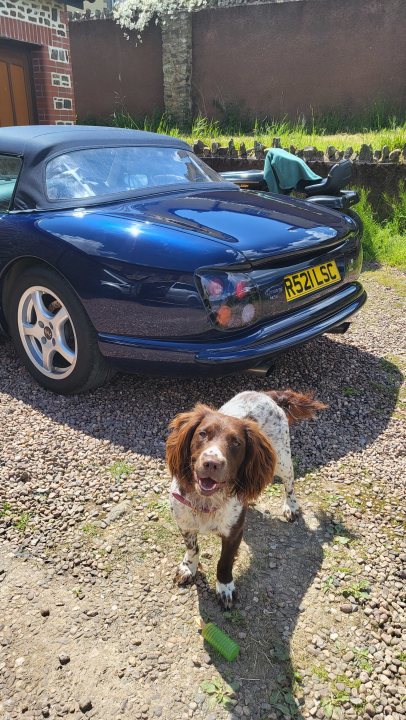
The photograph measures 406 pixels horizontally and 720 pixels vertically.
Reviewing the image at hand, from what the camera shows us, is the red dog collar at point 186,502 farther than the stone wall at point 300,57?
No

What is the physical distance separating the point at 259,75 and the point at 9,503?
1390cm

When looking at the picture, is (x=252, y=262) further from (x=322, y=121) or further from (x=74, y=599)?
(x=322, y=121)

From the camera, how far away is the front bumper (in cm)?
272

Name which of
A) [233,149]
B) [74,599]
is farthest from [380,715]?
[233,149]

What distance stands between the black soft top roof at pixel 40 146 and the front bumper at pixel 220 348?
0.99 meters

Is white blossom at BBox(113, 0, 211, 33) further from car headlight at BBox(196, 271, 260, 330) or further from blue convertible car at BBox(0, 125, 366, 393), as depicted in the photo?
car headlight at BBox(196, 271, 260, 330)

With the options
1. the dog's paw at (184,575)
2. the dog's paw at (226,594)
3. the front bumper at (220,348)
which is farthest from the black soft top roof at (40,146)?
the dog's paw at (226,594)

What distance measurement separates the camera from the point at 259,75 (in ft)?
44.9

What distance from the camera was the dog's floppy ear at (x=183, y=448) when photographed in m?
1.90

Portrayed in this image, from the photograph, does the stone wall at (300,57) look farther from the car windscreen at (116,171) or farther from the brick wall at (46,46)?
the car windscreen at (116,171)

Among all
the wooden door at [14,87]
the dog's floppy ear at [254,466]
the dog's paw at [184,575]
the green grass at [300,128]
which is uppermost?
the wooden door at [14,87]

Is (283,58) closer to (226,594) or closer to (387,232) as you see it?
(387,232)

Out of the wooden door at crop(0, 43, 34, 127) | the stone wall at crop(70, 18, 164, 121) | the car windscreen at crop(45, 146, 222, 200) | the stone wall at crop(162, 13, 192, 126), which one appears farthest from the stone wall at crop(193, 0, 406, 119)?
the car windscreen at crop(45, 146, 222, 200)

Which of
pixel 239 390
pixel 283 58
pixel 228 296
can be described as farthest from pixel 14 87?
pixel 228 296
